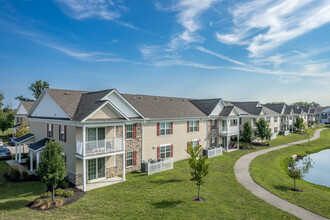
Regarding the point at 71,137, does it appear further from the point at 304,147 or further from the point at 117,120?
the point at 304,147

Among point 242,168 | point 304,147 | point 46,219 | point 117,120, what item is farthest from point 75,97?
point 304,147

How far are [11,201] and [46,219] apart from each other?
4.47 metres

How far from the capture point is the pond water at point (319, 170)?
21.3m

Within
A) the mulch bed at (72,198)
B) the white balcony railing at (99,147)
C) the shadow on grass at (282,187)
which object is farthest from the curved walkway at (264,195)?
the mulch bed at (72,198)

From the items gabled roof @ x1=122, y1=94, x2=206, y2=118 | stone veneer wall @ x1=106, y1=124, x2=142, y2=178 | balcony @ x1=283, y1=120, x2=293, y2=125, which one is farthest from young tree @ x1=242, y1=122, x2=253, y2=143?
balcony @ x1=283, y1=120, x2=293, y2=125

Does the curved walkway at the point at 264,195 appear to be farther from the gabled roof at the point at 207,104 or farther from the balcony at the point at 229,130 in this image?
the gabled roof at the point at 207,104

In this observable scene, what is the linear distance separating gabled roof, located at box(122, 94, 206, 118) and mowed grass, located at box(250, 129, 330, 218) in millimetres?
10406

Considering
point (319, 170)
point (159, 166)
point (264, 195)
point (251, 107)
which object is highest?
point (251, 107)

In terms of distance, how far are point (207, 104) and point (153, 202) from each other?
835 inches

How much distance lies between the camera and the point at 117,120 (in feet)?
57.3

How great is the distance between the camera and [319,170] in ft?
82.1

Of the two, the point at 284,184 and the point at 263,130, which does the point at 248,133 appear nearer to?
the point at 263,130

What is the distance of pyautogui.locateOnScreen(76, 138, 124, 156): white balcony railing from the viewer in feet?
52.1

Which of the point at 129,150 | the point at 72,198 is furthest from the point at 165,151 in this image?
the point at 72,198
